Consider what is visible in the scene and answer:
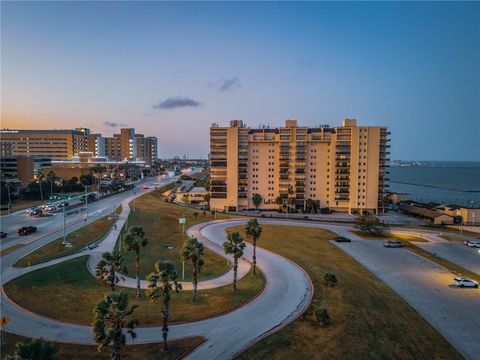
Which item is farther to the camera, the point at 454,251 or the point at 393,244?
the point at 393,244

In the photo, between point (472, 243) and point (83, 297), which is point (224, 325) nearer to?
point (83, 297)

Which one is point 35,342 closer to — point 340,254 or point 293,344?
point 293,344

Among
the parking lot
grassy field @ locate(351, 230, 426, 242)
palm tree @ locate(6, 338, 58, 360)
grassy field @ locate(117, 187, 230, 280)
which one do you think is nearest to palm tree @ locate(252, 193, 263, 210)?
grassy field @ locate(117, 187, 230, 280)

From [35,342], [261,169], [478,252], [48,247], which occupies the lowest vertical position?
[478,252]

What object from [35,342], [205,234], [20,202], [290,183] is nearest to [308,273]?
[205,234]

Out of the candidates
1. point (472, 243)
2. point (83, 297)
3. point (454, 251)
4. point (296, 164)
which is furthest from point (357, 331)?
point (296, 164)

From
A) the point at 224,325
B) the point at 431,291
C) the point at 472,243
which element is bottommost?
the point at 431,291

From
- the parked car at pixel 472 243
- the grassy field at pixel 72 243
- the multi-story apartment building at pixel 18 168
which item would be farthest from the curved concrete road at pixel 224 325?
the multi-story apartment building at pixel 18 168

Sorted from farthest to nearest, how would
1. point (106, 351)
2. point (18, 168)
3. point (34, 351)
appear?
point (18, 168)
point (106, 351)
point (34, 351)
